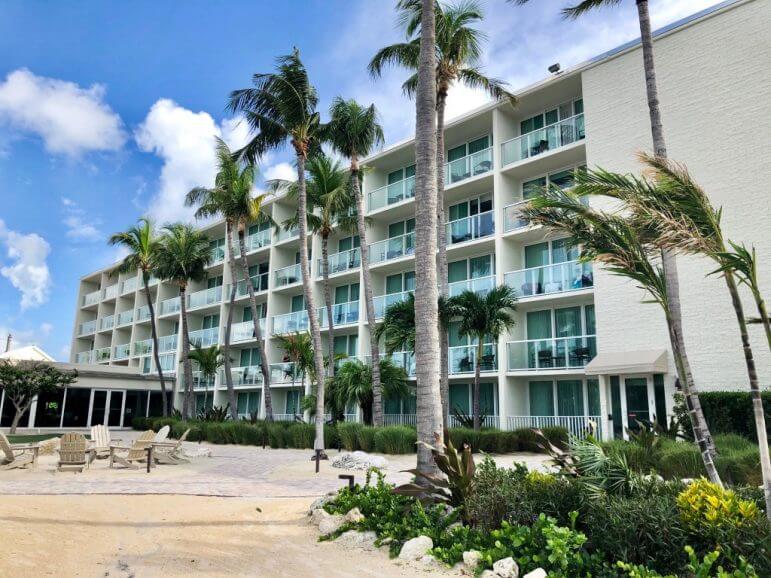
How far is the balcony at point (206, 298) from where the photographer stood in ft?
121

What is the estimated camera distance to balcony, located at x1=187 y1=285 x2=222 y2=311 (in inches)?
1458

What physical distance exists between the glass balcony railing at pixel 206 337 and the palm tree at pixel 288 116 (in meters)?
19.8

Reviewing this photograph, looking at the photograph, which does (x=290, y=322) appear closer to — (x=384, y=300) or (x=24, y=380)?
(x=384, y=300)

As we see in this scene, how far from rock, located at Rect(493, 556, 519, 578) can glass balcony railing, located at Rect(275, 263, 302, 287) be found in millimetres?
26733

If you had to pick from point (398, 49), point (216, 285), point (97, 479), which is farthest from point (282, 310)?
point (97, 479)

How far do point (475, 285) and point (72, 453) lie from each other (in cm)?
1463

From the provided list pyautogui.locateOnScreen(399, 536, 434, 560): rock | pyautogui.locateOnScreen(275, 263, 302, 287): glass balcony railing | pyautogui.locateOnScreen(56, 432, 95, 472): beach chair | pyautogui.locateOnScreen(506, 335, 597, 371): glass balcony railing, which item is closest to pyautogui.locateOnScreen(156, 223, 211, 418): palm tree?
pyautogui.locateOnScreen(275, 263, 302, 287): glass balcony railing

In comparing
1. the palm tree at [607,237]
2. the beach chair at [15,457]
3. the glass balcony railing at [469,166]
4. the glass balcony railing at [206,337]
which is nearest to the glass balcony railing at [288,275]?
the glass balcony railing at [206,337]

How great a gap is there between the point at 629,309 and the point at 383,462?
907cm

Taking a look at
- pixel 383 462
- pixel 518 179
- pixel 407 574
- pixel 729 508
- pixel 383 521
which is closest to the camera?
pixel 729 508

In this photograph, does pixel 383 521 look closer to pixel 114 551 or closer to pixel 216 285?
pixel 114 551

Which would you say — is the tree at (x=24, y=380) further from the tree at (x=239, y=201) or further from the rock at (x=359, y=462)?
the rock at (x=359, y=462)

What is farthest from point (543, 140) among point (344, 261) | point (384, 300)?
point (344, 261)

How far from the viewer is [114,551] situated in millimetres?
6402
